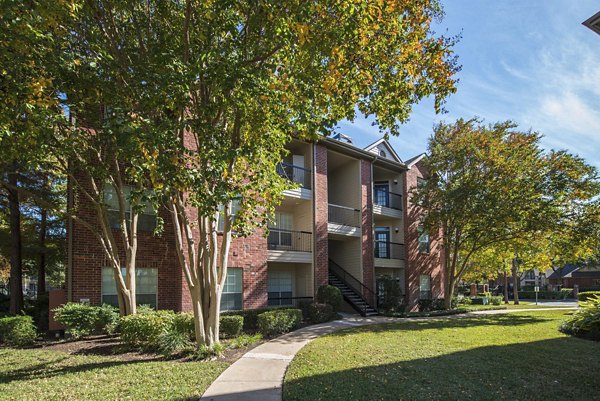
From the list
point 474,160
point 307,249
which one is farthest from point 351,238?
point 474,160

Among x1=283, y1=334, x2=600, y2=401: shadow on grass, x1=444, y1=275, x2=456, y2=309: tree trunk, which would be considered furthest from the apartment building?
x1=283, y1=334, x2=600, y2=401: shadow on grass

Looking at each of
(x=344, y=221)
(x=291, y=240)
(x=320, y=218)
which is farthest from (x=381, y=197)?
(x=291, y=240)

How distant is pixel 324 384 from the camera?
22.0ft

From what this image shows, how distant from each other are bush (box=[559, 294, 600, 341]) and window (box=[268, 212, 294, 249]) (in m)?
11.0

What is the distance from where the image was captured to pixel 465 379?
7.31 meters

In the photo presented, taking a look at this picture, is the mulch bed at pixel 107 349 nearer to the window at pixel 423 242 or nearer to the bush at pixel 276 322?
the bush at pixel 276 322

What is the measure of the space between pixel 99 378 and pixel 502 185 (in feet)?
58.5

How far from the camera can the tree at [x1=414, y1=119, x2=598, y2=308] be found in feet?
60.1

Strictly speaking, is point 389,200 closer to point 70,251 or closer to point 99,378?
point 70,251

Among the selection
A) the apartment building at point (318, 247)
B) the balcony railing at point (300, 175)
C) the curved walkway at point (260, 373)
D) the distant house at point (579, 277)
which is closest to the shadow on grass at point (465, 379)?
the curved walkway at point (260, 373)

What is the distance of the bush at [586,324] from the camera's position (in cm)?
1266

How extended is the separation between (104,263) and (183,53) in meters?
7.99

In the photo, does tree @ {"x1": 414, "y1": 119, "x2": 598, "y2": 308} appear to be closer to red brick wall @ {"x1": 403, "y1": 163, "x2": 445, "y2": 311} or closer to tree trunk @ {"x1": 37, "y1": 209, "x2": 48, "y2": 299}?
red brick wall @ {"x1": 403, "y1": 163, "x2": 445, "y2": 311}

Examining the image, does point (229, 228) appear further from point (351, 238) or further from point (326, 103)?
point (351, 238)
